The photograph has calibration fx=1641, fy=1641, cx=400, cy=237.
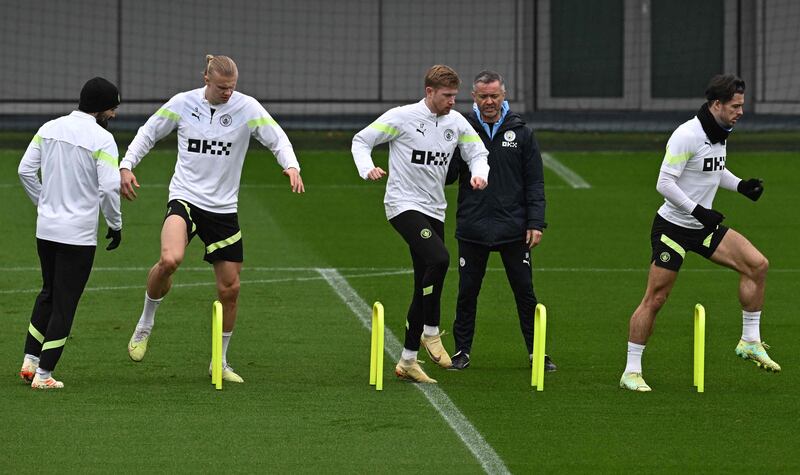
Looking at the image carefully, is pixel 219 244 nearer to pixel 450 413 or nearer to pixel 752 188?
pixel 450 413

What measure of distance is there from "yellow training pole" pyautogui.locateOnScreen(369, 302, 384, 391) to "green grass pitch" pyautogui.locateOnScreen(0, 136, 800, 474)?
9cm

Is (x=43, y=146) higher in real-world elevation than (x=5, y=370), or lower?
higher

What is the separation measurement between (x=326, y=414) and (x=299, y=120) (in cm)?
1978

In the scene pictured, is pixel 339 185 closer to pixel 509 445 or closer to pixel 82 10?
pixel 82 10

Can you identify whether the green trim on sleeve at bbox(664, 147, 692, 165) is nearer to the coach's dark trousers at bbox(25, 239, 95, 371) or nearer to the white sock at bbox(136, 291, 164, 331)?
the white sock at bbox(136, 291, 164, 331)

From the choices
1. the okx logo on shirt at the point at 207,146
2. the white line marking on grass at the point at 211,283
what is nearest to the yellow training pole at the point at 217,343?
the okx logo on shirt at the point at 207,146

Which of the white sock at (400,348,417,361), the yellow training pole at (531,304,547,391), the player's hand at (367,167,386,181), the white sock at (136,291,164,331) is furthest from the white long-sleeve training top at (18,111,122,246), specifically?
the yellow training pole at (531,304,547,391)

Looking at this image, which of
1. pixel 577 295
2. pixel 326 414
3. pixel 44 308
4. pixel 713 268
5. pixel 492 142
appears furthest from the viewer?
pixel 713 268

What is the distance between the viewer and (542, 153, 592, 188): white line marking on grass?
2422 centimetres

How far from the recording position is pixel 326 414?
9867 mm

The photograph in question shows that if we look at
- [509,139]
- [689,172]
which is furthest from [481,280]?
[689,172]

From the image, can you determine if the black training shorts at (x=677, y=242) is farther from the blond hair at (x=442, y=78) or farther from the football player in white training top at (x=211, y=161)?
the football player in white training top at (x=211, y=161)

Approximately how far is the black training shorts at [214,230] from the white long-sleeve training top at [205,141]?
47mm

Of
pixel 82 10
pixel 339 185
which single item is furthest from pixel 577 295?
pixel 82 10
